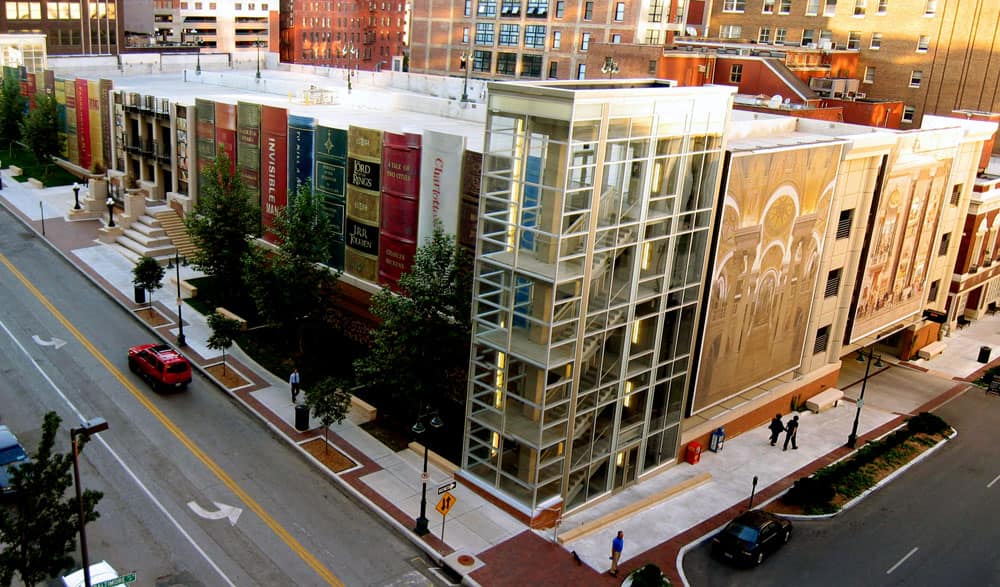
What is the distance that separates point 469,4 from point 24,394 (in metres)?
76.9

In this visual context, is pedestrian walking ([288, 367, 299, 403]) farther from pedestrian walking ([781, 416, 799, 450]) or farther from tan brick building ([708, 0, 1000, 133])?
tan brick building ([708, 0, 1000, 133])

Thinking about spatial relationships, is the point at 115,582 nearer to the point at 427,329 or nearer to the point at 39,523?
the point at 39,523

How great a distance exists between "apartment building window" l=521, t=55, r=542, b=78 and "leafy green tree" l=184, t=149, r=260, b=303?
196 ft

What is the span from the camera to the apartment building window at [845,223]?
130ft

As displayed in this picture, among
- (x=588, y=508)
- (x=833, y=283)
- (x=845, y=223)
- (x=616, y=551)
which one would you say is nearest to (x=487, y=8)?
(x=845, y=223)

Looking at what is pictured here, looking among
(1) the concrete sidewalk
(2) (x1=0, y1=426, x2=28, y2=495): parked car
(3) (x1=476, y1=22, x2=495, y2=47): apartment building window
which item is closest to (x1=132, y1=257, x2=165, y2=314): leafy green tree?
(1) the concrete sidewalk

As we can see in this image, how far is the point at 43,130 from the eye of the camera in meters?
67.6

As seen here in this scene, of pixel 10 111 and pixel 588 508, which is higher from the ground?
pixel 10 111


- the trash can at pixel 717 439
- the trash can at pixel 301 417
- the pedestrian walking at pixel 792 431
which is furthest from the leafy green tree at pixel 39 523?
the pedestrian walking at pixel 792 431

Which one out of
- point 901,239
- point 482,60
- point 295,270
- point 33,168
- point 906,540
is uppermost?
point 482,60

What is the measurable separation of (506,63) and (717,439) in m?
72.3

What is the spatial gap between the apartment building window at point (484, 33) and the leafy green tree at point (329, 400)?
245 ft

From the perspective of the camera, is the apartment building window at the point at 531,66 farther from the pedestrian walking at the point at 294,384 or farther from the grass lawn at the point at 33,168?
the pedestrian walking at the point at 294,384

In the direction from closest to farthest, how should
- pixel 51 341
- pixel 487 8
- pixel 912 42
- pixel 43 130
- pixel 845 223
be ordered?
pixel 845 223, pixel 51 341, pixel 43 130, pixel 912 42, pixel 487 8
